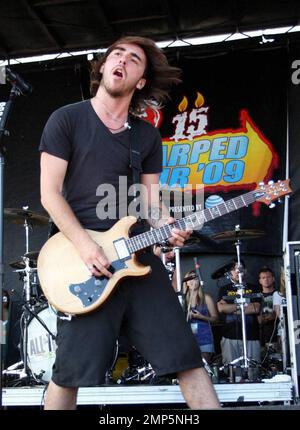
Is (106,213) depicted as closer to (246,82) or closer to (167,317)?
(167,317)

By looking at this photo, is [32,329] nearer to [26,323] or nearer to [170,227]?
[26,323]

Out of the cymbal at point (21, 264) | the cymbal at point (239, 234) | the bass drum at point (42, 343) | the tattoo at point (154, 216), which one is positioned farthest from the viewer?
the cymbal at point (21, 264)

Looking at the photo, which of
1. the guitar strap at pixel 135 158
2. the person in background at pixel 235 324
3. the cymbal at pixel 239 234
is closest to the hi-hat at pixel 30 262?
the cymbal at pixel 239 234

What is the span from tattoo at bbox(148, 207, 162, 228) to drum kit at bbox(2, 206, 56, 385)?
334cm

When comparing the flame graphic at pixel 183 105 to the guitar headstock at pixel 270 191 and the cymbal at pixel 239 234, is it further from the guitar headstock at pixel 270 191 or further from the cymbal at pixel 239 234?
the guitar headstock at pixel 270 191

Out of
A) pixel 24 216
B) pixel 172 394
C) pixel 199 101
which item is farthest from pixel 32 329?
pixel 199 101

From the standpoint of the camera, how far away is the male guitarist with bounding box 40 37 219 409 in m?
2.73

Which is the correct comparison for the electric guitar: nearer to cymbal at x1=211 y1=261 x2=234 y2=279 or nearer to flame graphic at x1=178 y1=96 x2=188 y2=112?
cymbal at x1=211 y1=261 x2=234 y2=279

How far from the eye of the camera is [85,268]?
293cm

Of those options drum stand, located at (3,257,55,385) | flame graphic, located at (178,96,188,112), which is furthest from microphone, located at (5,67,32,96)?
flame graphic, located at (178,96,188,112)

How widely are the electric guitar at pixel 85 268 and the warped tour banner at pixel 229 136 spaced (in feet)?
13.8

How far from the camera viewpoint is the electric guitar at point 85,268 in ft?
9.40
